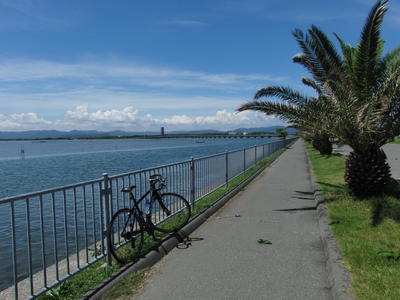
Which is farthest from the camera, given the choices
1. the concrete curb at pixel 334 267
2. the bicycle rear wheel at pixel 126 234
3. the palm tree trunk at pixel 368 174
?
the palm tree trunk at pixel 368 174

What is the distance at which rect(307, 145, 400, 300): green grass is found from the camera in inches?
157

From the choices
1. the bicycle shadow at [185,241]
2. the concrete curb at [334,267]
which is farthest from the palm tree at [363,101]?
the bicycle shadow at [185,241]

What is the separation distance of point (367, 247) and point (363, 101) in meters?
5.03

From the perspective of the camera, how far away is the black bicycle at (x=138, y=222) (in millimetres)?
5160

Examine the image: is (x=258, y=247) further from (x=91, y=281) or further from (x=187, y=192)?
(x=187, y=192)

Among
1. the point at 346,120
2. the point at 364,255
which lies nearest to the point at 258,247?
the point at 364,255

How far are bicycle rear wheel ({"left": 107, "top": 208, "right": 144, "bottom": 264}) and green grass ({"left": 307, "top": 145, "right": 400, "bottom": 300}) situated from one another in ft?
9.56

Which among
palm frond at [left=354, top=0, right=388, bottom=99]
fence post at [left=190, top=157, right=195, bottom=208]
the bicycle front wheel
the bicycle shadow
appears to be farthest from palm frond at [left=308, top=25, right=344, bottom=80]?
the bicycle shadow

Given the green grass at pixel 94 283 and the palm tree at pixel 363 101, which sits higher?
the palm tree at pixel 363 101

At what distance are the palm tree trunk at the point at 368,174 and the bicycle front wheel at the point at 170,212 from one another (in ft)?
15.9

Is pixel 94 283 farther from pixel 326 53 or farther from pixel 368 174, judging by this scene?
pixel 326 53

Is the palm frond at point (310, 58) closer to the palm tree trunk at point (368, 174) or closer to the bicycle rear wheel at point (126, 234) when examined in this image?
the palm tree trunk at point (368, 174)

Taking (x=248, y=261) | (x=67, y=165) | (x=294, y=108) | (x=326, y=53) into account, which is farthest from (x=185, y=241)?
(x=67, y=165)

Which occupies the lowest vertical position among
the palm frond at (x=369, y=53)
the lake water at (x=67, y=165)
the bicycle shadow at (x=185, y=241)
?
the lake water at (x=67, y=165)
